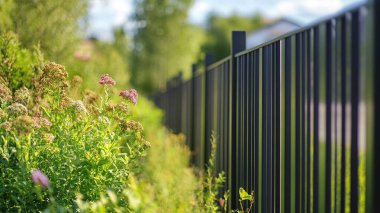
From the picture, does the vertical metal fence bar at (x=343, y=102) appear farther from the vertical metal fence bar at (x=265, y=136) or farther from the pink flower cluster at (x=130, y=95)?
the pink flower cluster at (x=130, y=95)

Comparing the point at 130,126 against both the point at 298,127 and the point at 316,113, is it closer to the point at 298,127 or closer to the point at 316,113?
the point at 298,127

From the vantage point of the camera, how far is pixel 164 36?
27.5m

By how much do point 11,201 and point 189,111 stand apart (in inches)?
188

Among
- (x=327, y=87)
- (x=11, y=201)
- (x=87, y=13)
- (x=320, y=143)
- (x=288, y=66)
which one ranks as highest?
(x=87, y=13)

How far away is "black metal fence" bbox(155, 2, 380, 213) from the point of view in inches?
81.8

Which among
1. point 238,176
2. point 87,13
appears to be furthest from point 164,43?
point 238,176

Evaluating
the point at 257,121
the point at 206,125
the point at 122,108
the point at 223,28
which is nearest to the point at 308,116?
the point at 257,121

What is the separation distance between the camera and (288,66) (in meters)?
2.84

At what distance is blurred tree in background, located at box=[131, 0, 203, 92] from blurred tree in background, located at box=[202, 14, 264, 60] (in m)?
22.4

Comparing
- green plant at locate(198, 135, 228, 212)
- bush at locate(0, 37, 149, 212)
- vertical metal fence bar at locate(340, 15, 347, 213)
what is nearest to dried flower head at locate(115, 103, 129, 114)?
bush at locate(0, 37, 149, 212)

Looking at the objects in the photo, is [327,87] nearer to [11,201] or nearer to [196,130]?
[11,201]

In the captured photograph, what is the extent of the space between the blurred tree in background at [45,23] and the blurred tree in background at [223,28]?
1650 inches

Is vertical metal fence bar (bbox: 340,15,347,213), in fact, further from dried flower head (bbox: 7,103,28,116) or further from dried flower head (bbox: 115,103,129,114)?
dried flower head (bbox: 7,103,28,116)

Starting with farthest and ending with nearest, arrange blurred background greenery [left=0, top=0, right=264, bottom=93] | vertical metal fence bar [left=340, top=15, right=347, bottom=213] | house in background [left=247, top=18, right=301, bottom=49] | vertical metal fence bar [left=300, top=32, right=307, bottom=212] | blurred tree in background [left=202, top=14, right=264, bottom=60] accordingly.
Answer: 1. blurred tree in background [left=202, top=14, right=264, bottom=60]
2. house in background [left=247, top=18, right=301, bottom=49]
3. blurred background greenery [left=0, top=0, right=264, bottom=93]
4. vertical metal fence bar [left=300, top=32, right=307, bottom=212]
5. vertical metal fence bar [left=340, top=15, right=347, bottom=213]
